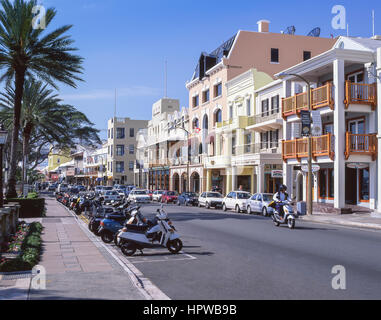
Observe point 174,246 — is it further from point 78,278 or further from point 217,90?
point 217,90

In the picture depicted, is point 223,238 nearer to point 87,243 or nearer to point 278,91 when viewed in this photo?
Answer: point 87,243

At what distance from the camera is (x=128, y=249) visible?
455 inches

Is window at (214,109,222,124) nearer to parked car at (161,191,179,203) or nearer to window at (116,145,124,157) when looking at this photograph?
parked car at (161,191,179,203)

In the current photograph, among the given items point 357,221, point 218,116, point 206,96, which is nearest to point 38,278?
point 357,221

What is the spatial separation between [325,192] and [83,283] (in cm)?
2505

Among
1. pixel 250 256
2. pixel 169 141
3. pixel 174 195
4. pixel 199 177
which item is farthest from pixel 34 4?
pixel 169 141

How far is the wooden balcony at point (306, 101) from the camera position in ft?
87.9

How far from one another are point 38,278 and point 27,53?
A: 17.4 meters

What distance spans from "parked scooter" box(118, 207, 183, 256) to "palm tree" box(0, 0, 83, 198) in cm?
1389

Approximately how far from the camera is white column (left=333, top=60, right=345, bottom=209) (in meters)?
26.0

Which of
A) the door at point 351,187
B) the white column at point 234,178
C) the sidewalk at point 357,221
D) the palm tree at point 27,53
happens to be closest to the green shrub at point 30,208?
the palm tree at point 27,53

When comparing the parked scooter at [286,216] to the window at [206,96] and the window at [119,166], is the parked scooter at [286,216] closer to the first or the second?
the window at [206,96]

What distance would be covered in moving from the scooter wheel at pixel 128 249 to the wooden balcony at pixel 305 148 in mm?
17826

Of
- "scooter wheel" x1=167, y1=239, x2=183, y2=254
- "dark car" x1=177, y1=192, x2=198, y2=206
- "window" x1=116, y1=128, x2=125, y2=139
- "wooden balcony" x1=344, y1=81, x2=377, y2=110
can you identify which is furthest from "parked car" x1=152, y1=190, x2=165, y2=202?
"window" x1=116, y1=128, x2=125, y2=139
